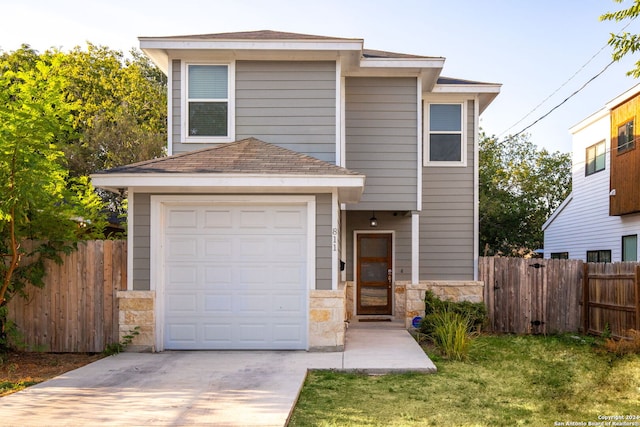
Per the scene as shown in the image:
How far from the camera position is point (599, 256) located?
17.8 m

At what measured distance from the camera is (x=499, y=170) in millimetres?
27672

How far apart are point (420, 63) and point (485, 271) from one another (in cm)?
453

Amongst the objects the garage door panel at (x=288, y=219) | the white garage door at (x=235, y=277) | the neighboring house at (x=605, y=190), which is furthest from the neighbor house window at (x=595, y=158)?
the white garage door at (x=235, y=277)

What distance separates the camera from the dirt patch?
687cm

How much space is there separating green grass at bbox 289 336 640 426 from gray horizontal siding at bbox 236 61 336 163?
443 cm

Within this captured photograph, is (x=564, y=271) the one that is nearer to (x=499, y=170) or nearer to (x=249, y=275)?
(x=249, y=275)

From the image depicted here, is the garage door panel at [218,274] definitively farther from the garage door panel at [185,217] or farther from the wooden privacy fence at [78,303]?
the wooden privacy fence at [78,303]

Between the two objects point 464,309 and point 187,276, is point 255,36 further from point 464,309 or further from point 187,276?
point 464,309

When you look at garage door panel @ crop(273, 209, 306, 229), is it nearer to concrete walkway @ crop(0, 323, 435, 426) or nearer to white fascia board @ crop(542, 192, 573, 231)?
concrete walkway @ crop(0, 323, 435, 426)

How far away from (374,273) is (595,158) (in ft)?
30.9

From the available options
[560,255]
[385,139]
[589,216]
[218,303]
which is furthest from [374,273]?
[560,255]

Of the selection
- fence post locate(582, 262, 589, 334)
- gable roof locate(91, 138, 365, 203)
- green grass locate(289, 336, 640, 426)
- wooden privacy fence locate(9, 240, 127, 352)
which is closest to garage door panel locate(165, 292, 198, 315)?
wooden privacy fence locate(9, 240, 127, 352)

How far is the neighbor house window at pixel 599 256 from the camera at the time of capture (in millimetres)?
17170

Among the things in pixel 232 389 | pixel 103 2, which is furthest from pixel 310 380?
pixel 103 2
